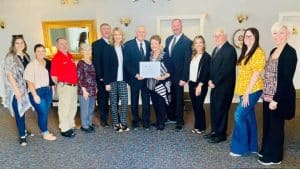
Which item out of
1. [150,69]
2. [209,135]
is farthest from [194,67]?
[209,135]

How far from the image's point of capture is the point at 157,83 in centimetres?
427

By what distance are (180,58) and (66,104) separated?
1722mm

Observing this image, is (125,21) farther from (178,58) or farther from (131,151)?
(131,151)

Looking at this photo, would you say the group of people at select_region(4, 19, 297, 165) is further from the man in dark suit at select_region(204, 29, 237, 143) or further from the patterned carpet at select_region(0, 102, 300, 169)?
the patterned carpet at select_region(0, 102, 300, 169)

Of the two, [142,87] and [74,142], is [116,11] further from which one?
[74,142]

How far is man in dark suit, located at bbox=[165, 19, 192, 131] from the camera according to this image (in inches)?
164

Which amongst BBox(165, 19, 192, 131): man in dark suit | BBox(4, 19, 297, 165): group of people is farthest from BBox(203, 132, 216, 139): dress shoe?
BBox(165, 19, 192, 131): man in dark suit

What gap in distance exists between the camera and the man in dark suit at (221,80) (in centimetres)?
360

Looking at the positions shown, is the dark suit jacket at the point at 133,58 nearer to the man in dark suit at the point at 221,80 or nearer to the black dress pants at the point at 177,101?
the black dress pants at the point at 177,101

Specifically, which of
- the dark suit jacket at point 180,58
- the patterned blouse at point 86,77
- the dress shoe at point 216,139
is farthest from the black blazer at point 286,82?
the patterned blouse at point 86,77

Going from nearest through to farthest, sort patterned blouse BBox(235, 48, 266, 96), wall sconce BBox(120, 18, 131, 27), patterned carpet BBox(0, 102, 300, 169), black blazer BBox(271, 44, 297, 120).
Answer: black blazer BBox(271, 44, 297, 120)
patterned blouse BBox(235, 48, 266, 96)
patterned carpet BBox(0, 102, 300, 169)
wall sconce BBox(120, 18, 131, 27)

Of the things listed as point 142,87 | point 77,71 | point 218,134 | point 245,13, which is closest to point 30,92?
point 77,71

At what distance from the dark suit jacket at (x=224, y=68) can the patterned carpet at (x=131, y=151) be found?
77cm

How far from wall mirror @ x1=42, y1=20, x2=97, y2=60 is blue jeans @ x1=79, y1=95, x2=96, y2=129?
6.78 feet
